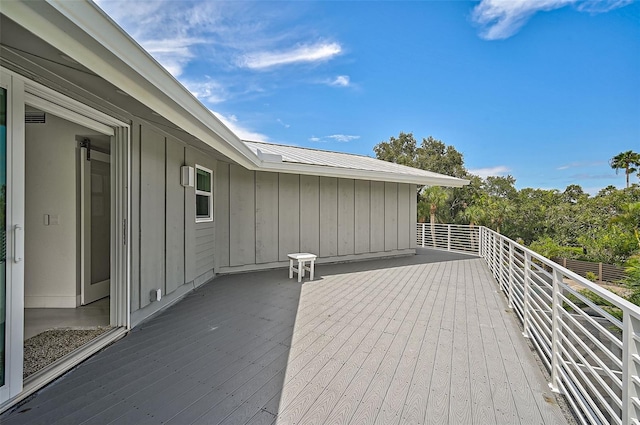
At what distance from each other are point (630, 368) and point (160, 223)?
4294 mm

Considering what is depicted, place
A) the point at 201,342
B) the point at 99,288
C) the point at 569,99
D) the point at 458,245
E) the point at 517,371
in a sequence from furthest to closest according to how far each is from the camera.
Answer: the point at 569,99 → the point at 458,245 → the point at 99,288 → the point at 201,342 → the point at 517,371

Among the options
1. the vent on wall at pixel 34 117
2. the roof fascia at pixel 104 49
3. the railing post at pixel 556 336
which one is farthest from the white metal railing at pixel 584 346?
the vent on wall at pixel 34 117

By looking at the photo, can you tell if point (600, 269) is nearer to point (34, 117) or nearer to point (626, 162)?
point (34, 117)

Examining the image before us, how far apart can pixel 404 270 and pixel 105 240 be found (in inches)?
230

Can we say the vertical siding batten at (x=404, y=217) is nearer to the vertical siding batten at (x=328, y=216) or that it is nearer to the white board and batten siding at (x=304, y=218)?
the white board and batten siding at (x=304, y=218)

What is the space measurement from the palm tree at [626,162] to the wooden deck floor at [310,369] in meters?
33.3

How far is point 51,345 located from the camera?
2.74 meters

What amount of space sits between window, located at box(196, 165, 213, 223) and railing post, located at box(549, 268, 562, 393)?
4864mm

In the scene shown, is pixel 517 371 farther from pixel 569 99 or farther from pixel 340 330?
pixel 569 99

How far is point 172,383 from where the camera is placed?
7.25 ft

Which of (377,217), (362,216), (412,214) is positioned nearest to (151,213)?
(362,216)

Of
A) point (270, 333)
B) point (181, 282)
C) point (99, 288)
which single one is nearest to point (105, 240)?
point (99, 288)

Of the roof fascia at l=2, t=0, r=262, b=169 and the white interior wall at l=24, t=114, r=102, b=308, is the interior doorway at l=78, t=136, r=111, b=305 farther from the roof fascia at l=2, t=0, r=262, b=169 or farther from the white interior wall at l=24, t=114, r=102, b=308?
the roof fascia at l=2, t=0, r=262, b=169

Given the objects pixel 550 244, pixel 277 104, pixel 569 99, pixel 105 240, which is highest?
pixel 569 99
